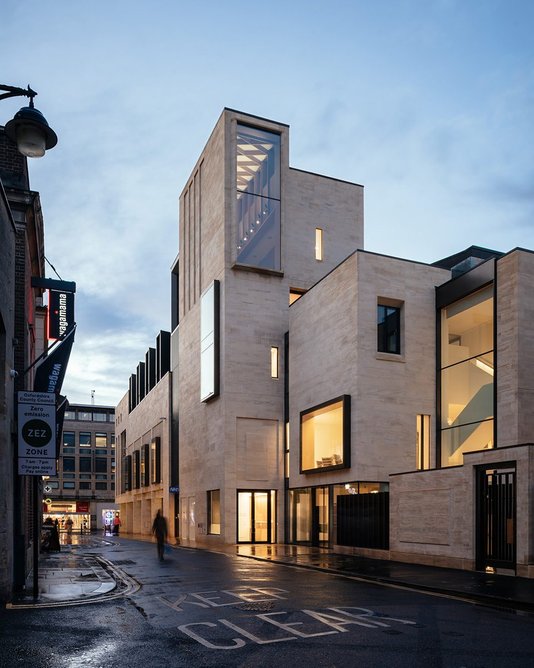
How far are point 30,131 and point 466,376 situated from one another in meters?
24.2

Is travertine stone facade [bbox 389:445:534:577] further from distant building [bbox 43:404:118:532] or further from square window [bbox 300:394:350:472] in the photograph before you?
distant building [bbox 43:404:118:532]

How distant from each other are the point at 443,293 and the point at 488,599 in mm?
19717

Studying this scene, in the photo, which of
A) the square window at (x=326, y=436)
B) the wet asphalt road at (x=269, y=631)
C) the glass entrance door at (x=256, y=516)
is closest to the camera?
the wet asphalt road at (x=269, y=631)

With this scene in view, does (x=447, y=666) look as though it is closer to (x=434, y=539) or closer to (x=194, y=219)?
(x=434, y=539)

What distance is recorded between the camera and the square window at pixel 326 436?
100ft

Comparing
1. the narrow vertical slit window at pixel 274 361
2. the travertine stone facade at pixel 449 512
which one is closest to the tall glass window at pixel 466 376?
the travertine stone facade at pixel 449 512

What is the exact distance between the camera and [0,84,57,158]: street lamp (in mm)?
9750

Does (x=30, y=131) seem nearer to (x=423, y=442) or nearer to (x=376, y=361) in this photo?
(x=376, y=361)

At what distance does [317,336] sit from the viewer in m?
34.9

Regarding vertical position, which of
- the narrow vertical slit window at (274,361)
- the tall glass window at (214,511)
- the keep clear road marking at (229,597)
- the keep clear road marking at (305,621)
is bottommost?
the tall glass window at (214,511)

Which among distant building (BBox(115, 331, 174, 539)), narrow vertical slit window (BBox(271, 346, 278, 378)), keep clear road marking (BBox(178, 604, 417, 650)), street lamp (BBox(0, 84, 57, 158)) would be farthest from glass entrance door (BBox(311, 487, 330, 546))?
street lamp (BBox(0, 84, 57, 158))

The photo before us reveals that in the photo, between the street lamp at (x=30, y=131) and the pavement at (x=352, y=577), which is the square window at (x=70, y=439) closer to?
the pavement at (x=352, y=577)

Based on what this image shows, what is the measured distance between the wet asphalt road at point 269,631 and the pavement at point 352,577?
0.71 metres

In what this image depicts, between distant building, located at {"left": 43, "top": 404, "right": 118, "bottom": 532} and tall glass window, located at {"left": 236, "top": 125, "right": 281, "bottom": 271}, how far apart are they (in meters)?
81.0
